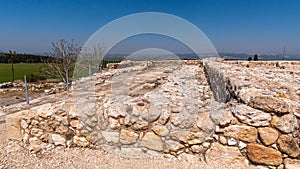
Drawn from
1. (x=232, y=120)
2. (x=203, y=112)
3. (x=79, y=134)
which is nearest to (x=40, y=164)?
(x=79, y=134)

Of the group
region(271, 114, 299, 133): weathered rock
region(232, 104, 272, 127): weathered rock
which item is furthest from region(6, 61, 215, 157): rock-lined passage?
region(271, 114, 299, 133): weathered rock

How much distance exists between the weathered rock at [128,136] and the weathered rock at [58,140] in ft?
2.88

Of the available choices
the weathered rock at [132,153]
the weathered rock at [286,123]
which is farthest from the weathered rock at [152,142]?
the weathered rock at [286,123]

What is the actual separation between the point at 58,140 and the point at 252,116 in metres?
2.57

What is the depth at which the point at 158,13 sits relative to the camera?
641cm

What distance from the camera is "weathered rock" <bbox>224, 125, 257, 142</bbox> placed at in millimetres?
2105

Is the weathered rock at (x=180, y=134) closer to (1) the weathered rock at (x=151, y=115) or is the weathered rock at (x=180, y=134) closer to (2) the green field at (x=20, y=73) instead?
(1) the weathered rock at (x=151, y=115)

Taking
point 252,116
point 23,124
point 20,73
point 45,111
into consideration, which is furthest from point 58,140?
point 20,73

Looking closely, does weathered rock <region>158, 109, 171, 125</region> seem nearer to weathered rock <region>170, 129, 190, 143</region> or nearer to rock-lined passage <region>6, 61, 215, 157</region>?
rock-lined passage <region>6, 61, 215, 157</region>

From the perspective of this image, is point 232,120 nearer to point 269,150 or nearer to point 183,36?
point 269,150

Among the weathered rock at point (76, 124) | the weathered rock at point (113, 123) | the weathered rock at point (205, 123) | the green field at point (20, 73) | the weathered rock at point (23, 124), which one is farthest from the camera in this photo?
the green field at point (20, 73)

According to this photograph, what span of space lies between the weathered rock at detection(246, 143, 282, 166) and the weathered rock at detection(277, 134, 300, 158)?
0.08m

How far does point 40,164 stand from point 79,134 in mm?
566

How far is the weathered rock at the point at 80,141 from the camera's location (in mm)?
2666
